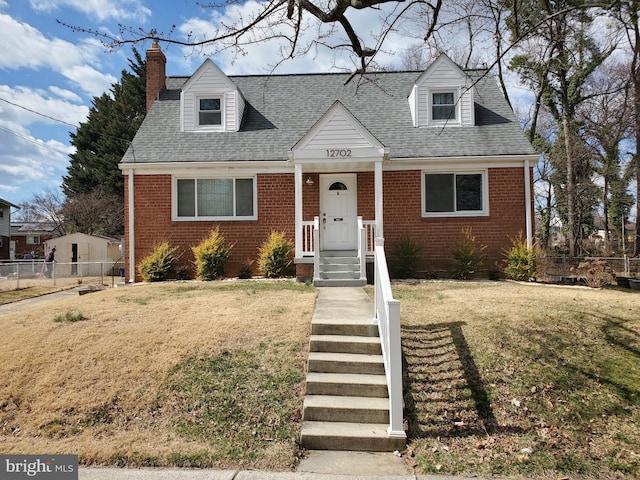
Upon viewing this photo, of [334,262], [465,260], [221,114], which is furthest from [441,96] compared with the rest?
[221,114]

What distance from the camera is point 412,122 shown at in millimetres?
14672

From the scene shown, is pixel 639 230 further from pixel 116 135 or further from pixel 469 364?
pixel 116 135

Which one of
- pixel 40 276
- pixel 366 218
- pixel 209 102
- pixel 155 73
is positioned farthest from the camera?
pixel 40 276

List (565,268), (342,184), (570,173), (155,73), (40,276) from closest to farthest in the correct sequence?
(342,184), (565,268), (155,73), (40,276), (570,173)

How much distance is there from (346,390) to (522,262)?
31.1ft

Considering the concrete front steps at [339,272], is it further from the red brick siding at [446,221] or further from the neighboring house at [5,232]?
the neighboring house at [5,232]

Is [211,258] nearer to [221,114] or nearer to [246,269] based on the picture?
[246,269]

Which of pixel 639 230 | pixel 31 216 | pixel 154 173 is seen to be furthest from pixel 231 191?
pixel 31 216

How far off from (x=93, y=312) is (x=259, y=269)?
5.74 metres

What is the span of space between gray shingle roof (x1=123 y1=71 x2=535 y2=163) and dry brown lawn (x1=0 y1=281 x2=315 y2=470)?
6776 millimetres

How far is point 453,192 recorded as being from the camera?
1383 centimetres

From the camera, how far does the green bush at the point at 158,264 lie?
13.1 metres

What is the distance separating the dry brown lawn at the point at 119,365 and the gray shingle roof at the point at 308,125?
678cm

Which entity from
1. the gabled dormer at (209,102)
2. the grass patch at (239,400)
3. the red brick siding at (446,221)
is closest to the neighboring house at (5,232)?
the gabled dormer at (209,102)
